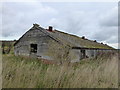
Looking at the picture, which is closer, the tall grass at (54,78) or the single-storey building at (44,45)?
the tall grass at (54,78)

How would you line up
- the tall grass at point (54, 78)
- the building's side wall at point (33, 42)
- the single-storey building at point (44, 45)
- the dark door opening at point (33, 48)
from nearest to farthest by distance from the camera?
1. the tall grass at point (54, 78)
2. the single-storey building at point (44, 45)
3. the building's side wall at point (33, 42)
4. the dark door opening at point (33, 48)

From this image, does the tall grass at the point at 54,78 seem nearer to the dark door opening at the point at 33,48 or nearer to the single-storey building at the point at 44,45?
the single-storey building at the point at 44,45

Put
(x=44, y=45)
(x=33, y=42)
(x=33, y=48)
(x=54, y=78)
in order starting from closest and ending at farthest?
(x=54, y=78)
(x=44, y=45)
(x=33, y=42)
(x=33, y=48)

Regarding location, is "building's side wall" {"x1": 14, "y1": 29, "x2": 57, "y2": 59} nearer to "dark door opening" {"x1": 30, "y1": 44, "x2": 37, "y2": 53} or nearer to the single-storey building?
the single-storey building

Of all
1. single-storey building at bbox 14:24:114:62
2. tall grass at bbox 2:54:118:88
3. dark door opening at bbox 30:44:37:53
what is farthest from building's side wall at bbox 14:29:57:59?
tall grass at bbox 2:54:118:88

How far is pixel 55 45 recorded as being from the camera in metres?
13.6

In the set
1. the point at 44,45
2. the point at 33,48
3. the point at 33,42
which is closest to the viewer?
the point at 44,45

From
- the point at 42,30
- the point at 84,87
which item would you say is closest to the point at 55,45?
the point at 42,30

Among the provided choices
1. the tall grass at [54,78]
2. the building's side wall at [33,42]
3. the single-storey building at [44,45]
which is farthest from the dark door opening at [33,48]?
the tall grass at [54,78]

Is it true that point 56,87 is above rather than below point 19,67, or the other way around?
below

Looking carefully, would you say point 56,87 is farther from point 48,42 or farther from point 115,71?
point 48,42

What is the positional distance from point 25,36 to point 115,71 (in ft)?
47.7

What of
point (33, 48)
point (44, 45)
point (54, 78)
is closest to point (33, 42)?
point (33, 48)

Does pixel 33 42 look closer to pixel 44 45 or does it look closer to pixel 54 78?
pixel 44 45
